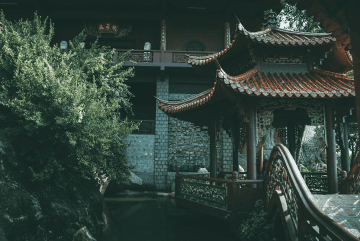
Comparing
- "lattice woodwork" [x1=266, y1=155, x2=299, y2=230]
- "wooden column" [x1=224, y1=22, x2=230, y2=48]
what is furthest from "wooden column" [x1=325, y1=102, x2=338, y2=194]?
"wooden column" [x1=224, y1=22, x2=230, y2=48]

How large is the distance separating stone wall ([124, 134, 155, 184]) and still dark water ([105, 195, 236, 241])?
10.6ft

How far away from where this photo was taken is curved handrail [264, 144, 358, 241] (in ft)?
8.71

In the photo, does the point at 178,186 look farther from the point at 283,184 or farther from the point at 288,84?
the point at 288,84

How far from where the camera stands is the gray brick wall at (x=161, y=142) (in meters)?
12.7

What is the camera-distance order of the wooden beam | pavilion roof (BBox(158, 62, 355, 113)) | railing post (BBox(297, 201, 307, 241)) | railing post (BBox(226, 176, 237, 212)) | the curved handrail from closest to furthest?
the curved handrail → railing post (BBox(297, 201, 307, 241)) → pavilion roof (BBox(158, 62, 355, 113)) → railing post (BBox(226, 176, 237, 212)) → the wooden beam

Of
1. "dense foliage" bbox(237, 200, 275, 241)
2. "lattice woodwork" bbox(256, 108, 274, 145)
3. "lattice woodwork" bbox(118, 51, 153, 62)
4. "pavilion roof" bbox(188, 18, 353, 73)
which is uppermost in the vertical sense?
"lattice woodwork" bbox(118, 51, 153, 62)

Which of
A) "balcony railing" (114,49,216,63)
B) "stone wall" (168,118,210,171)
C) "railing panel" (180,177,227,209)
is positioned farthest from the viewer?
"stone wall" (168,118,210,171)

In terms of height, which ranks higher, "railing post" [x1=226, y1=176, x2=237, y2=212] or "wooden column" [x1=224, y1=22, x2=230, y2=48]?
"wooden column" [x1=224, y1=22, x2=230, y2=48]

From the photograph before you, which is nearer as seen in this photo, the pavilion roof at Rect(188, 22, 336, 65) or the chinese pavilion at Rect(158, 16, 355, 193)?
the chinese pavilion at Rect(158, 16, 355, 193)

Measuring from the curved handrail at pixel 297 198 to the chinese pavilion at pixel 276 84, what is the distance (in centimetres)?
92

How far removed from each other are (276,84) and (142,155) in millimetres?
8553

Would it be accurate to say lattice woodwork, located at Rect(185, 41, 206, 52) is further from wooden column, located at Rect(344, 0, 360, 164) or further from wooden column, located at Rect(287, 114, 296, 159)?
wooden column, located at Rect(344, 0, 360, 164)

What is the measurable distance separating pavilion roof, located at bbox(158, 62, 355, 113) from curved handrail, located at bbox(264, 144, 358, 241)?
4.26 ft

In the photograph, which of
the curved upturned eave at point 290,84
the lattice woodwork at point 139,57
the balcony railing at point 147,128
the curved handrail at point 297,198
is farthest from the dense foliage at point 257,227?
the lattice woodwork at point 139,57
